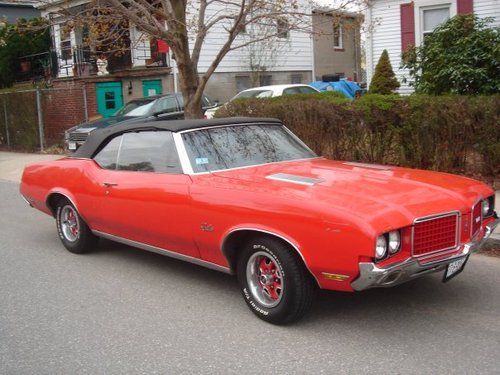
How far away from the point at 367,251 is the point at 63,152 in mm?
15341

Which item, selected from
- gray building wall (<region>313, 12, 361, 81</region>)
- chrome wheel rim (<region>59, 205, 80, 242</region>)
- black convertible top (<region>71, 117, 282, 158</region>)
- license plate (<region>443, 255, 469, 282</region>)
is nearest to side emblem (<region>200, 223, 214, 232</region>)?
black convertible top (<region>71, 117, 282, 158</region>)

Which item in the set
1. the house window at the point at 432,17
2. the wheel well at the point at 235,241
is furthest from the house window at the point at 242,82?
the wheel well at the point at 235,241

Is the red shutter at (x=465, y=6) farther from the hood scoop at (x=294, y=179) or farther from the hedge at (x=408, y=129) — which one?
the hood scoop at (x=294, y=179)

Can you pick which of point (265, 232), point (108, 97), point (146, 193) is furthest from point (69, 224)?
point (108, 97)

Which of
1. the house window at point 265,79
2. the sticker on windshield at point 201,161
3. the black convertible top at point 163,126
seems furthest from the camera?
the house window at point 265,79

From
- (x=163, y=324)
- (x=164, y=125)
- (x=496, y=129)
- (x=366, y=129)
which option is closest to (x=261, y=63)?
(x=366, y=129)

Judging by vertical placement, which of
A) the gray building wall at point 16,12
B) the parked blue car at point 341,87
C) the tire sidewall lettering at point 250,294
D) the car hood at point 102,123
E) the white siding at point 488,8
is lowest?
the tire sidewall lettering at point 250,294

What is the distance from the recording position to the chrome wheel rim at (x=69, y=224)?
6605mm

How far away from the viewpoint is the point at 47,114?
1844cm

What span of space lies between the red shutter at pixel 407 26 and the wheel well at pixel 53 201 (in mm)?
11809

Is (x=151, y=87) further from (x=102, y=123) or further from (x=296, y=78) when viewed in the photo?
(x=296, y=78)

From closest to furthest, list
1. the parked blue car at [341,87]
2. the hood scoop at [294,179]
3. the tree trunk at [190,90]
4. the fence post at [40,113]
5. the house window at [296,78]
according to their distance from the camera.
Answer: the hood scoop at [294,179], the tree trunk at [190,90], the fence post at [40,113], the parked blue car at [341,87], the house window at [296,78]

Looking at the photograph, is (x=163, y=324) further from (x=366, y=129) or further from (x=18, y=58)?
(x=18, y=58)

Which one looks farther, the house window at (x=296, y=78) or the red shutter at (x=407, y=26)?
the house window at (x=296, y=78)
